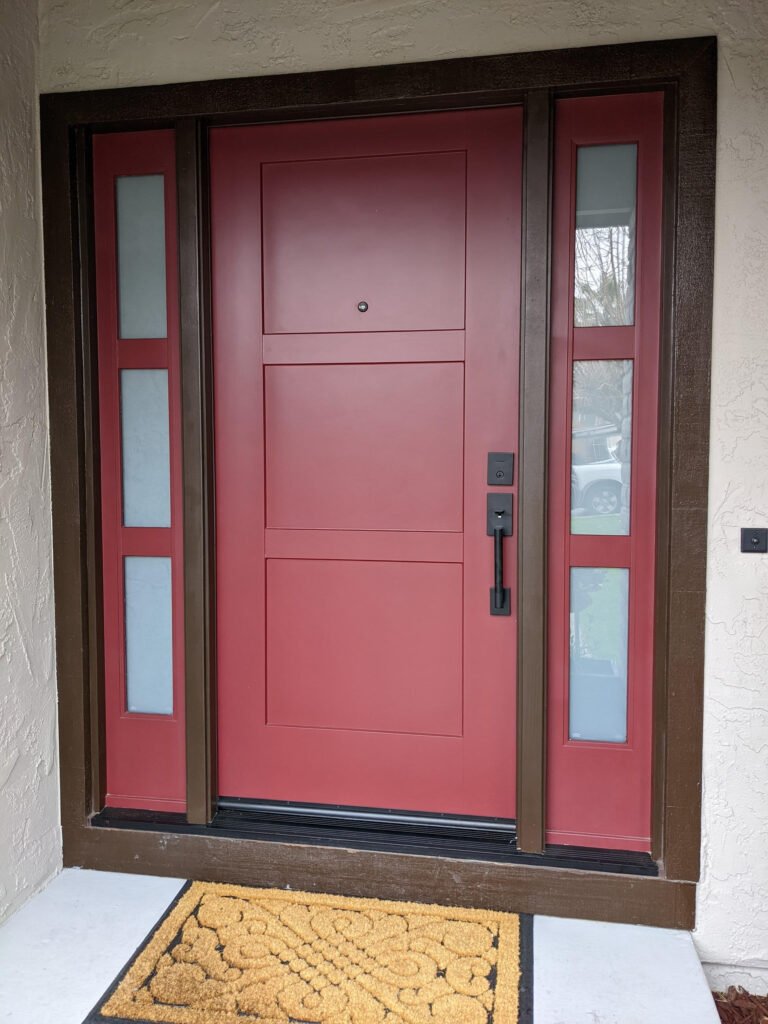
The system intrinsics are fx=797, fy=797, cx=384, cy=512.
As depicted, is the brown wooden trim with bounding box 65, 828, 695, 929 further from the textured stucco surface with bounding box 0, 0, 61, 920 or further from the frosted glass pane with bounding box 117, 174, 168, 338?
the frosted glass pane with bounding box 117, 174, 168, 338

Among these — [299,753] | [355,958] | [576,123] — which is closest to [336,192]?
[576,123]

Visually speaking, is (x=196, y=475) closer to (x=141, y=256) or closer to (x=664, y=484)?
(x=141, y=256)

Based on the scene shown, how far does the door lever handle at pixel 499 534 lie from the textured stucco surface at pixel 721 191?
53cm

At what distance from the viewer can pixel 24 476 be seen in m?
2.20

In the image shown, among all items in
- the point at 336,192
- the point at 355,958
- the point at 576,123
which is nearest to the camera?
the point at 355,958

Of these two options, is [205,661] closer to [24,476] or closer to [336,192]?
[24,476]

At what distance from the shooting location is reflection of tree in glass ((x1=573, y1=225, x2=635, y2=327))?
2.11m

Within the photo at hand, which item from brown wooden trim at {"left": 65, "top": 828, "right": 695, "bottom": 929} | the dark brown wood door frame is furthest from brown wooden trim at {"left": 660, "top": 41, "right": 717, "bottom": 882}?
brown wooden trim at {"left": 65, "top": 828, "right": 695, "bottom": 929}

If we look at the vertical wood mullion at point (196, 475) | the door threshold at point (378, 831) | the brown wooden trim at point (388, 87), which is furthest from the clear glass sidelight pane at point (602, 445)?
the vertical wood mullion at point (196, 475)

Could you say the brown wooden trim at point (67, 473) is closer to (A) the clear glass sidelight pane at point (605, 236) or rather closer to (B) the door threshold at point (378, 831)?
(B) the door threshold at point (378, 831)

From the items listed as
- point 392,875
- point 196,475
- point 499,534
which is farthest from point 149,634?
point 499,534

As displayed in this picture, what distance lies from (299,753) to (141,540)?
0.79 m

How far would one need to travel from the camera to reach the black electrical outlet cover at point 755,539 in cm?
199

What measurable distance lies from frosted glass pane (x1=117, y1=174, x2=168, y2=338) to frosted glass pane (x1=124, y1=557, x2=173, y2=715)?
27.8 inches
